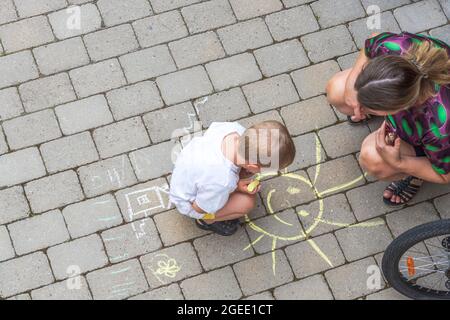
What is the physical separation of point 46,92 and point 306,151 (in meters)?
1.76

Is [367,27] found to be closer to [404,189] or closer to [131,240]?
[404,189]

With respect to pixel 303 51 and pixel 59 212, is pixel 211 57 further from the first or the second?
pixel 59 212

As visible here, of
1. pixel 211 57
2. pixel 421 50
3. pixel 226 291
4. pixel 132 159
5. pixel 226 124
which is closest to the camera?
pixel 421 50

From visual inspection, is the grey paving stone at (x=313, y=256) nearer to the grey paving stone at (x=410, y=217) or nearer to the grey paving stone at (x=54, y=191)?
the grey paving stone at (x=410, y=217)

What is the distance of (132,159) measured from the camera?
14.3 ft

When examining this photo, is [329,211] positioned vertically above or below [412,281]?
above

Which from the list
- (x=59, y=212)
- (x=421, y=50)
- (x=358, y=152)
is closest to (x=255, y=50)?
(x=358, y=152)

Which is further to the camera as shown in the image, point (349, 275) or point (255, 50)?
point (255, 50)

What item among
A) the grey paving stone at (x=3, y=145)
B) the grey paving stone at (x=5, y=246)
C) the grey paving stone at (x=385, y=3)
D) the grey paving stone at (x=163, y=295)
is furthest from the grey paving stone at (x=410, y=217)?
the grey paving stone at (x=3, y=145)

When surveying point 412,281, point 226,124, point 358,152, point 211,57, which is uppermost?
point 211,57

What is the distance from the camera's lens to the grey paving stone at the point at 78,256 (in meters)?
4.07

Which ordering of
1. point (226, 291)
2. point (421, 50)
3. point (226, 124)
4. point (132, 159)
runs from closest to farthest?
point (421, 50)
point (226, 124)
point (226, 291)
point (132, 159)

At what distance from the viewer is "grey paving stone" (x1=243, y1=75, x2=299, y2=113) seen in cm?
454

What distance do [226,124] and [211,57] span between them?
98 centimetres
